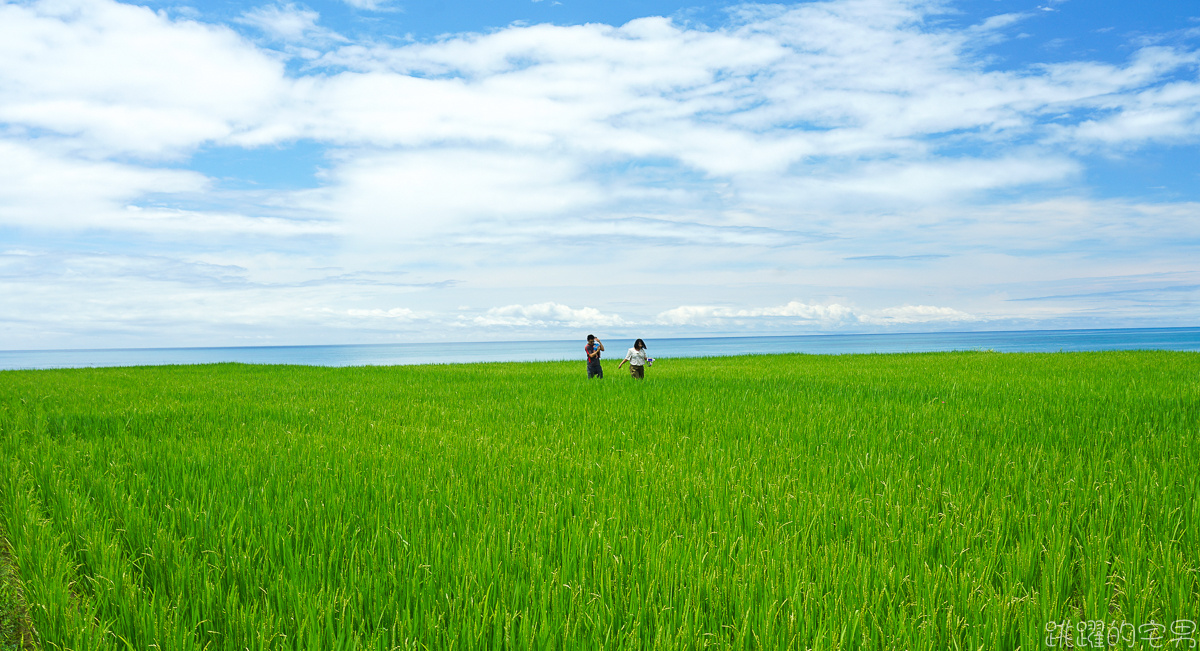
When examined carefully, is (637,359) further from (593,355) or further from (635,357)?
(593,355)

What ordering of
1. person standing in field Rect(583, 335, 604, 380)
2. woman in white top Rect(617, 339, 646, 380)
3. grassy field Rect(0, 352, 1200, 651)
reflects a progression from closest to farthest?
1. grassy field Rect(0, 352, 1200, 651)
2. woman in white top Rect(617, 339, 646, 380)
3. person standing in field Rect(583, 335, 604, 380)

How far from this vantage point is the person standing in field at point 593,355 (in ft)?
50.6

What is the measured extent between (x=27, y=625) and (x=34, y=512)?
5.61 feet

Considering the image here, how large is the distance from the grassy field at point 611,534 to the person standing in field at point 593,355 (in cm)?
753

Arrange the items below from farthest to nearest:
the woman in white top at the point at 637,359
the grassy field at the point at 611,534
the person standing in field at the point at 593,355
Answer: the person standing in field at the point at 593,355 < the woman in white top at the point at 637,359 < the grassy field at the point at 611,534

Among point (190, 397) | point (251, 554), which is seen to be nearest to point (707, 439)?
point (251, 554)

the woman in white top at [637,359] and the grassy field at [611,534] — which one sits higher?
the woman in white top at [637,359]

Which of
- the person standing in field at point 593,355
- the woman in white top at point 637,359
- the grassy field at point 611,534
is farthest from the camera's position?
the person standing in field at point 593,355

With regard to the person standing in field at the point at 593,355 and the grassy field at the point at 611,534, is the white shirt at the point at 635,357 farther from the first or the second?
the grassy field at the point at 611,534

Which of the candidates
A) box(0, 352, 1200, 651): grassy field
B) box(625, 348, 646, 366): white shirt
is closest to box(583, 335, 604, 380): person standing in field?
box(625, 348, 646, 366): white shirt

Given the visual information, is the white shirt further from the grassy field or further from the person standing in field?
the grassy field

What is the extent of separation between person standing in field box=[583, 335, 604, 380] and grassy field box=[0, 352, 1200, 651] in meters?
7.53

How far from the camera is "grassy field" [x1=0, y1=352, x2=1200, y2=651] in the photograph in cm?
248

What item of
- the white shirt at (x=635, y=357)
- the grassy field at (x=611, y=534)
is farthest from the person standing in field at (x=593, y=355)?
the grassy field at (x=611, y=534)
